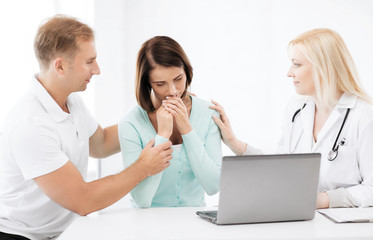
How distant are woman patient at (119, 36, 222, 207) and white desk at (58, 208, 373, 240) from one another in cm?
26

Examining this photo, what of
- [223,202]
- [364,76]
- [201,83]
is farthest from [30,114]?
[201,83]

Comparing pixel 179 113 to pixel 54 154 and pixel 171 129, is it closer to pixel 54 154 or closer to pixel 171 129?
pixel 171 129

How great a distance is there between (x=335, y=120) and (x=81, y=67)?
1221 mm

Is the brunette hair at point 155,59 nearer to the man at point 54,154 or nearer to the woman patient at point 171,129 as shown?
the woman patient at point 171,129

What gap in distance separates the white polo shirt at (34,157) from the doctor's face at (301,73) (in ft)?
3.59

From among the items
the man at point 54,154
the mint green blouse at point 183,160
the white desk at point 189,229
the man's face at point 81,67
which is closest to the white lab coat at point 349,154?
the white desk at point 189,229

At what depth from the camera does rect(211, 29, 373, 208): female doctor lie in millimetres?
1933

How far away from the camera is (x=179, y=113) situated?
1.99 metres

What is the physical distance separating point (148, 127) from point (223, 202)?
724 mm

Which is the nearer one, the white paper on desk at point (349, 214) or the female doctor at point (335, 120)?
the white paper on desk at point (349, 214)

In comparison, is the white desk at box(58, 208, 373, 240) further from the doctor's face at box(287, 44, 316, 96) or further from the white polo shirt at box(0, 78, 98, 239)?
Answer: the doctor's face at box(287, 44, 316, 96)

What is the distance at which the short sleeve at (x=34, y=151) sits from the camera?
5.70 ft

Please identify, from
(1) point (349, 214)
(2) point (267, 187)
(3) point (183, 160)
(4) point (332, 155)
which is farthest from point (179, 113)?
(1) point (349, 214)

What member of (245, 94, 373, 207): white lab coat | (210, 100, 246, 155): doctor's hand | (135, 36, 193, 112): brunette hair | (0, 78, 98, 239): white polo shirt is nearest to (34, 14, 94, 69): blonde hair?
(0, 78, 98, 239): white polo shirt
